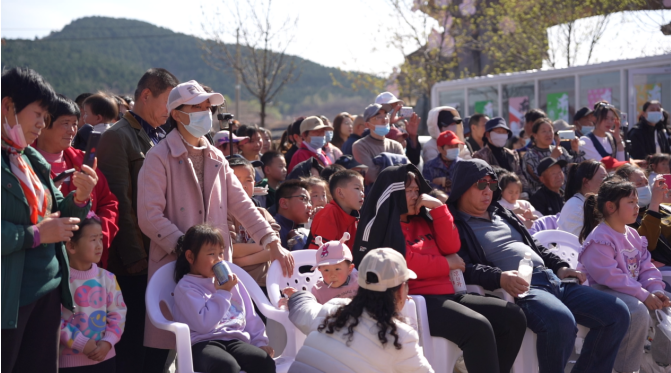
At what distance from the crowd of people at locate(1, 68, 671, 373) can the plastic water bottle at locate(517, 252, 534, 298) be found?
31 mm

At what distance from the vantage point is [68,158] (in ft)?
13.1

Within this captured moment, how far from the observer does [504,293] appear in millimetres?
4633

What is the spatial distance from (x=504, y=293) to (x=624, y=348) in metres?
1.01

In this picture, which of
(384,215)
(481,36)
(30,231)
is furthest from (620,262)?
(481,36)

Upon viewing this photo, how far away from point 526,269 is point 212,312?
212 centimetres

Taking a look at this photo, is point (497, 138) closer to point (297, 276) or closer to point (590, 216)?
point (590, 216)

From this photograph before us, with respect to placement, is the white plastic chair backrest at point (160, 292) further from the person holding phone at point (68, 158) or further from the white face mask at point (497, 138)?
the white face mask at point (497, 138)

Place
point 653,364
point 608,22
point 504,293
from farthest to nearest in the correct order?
point 608,22
point 653,364
point 504,293

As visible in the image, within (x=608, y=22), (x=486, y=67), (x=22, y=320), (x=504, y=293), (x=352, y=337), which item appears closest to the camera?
(x=22, y=320)

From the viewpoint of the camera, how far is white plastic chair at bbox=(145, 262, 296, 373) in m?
3.49

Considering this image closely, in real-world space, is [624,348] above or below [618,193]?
below

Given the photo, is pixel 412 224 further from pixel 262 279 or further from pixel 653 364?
pixel 653 364

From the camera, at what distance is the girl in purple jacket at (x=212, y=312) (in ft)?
11.7

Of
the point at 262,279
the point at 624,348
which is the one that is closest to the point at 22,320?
the point at 262,279
